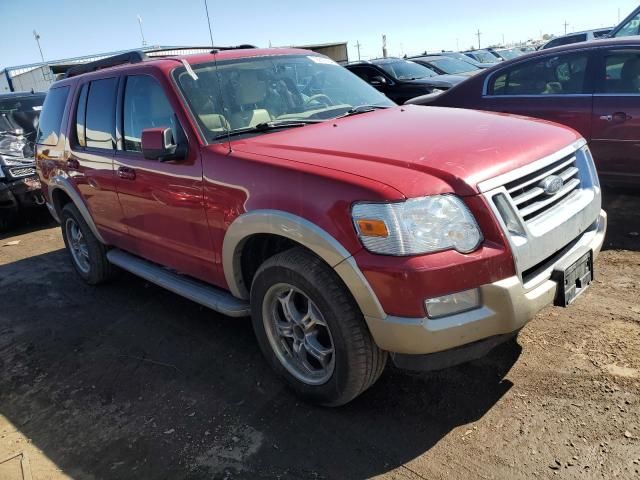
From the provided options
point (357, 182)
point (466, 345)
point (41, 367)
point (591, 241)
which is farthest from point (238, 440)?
point (591, 241)

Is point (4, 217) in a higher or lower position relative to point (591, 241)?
lower

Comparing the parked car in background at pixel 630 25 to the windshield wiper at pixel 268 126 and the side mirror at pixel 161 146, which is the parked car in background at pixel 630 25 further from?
the side mirror at pixel 161 146

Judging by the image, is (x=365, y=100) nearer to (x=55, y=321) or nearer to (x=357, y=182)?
(x=357, y=182)

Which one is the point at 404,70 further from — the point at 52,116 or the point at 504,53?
the point at 504,53

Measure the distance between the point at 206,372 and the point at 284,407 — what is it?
0.71 meters

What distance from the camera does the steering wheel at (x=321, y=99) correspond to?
12.2 feet

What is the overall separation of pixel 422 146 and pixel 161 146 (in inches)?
60.2

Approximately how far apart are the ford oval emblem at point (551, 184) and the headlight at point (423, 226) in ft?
1.84

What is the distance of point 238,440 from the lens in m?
2.80

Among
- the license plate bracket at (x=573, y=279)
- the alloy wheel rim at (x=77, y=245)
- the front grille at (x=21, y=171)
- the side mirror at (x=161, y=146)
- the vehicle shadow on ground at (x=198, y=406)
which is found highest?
the side mirror at (x=161, y=146)

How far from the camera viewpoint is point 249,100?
3.52 m

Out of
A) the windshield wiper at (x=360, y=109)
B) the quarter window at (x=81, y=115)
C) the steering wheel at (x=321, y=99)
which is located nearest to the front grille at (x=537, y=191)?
the windshield wiper at (x=360, y=109)

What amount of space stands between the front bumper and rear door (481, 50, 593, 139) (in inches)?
137

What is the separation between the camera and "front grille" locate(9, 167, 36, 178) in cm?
788
